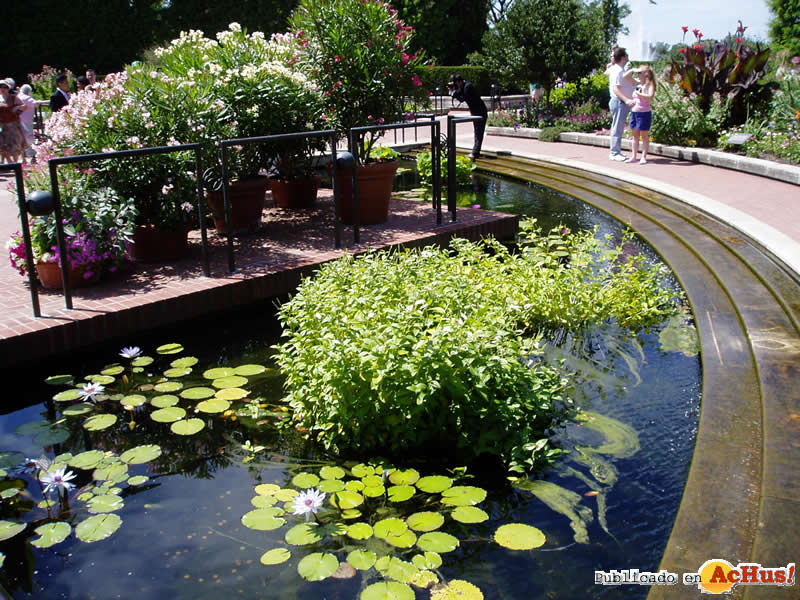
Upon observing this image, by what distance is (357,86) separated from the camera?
799 cm

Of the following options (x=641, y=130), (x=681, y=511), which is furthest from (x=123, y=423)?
(x=641, y=130)

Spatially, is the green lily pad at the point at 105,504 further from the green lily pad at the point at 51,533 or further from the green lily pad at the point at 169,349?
the green lily pad at the point at 169,349

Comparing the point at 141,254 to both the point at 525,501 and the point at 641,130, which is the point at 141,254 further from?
the point at 641,130

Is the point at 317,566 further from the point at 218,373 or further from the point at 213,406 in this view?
Result: the point at 218,373

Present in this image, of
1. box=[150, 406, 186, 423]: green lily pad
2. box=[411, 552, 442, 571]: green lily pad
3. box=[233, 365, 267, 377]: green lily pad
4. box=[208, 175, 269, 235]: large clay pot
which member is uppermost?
box=[208, 175, 269, 235]: large clay pot

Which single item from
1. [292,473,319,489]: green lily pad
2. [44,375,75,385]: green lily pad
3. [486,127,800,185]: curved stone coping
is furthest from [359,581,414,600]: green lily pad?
[486,127,800,185]: curved stone coping

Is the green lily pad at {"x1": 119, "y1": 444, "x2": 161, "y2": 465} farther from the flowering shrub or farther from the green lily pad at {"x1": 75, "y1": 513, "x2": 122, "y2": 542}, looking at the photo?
the flowering shrub

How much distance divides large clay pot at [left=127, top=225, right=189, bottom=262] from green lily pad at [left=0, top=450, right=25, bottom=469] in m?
2.89

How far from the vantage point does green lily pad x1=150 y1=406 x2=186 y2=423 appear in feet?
12.9

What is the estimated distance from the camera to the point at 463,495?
3.09m

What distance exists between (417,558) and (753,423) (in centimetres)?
195

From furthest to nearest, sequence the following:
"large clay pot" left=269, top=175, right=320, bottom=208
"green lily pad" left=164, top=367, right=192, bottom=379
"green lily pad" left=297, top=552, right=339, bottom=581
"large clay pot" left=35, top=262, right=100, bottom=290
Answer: "large clay pot" left=269, top=175, right=320, bottom=208 → "large clay pot" left=35, top=262, right=100, bottom=290 → "green lily pad" left=164, top=367, right=192, bottom=379 → "green lily pad" left=297, top=552, right=339, bottom=581

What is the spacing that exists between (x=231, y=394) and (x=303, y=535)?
5.04 ft

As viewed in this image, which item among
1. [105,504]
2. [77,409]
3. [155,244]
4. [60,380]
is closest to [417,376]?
[105,504]
